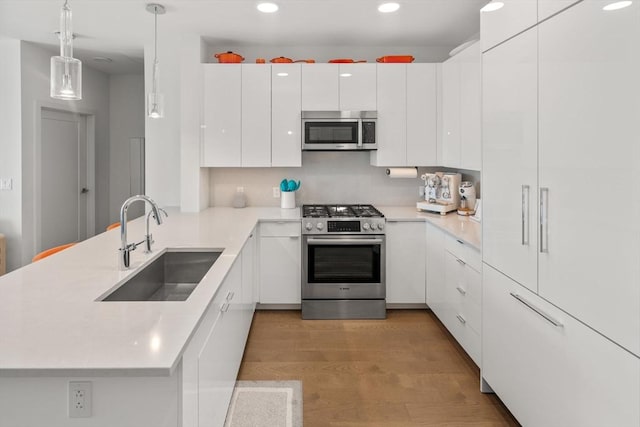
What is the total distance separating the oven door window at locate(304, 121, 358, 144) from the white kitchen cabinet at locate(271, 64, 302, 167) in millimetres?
115

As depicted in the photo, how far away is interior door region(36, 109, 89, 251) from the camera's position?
5293 millimetres

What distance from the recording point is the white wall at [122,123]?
629 centimetres

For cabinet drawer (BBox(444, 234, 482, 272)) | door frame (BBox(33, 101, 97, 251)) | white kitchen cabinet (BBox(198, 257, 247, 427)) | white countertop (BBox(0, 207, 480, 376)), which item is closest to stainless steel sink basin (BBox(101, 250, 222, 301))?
white countertop (BBox(0, 207, 480, 376))

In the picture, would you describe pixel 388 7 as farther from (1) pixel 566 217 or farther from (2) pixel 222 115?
(1) pixel 566 217

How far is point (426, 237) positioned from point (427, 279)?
37cm

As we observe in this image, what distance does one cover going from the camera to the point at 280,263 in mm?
4121

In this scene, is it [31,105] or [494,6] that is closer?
[494,6]

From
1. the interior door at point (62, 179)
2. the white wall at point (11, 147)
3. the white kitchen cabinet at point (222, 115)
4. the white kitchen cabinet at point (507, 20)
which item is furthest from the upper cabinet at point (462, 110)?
the interior door at point (62, 179)

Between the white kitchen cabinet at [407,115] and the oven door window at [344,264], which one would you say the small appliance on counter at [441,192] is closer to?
the white kitchen cabinet at [407,115]

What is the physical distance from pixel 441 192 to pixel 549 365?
2496 millimetres

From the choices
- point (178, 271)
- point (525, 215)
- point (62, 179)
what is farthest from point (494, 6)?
point (62, 179)

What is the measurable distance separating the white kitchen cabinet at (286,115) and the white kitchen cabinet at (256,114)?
0.15 feet

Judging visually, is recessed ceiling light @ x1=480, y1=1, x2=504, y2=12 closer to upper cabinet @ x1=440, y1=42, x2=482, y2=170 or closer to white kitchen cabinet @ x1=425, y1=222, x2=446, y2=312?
upper cabinet @ x1=440, y1=42, x2=482, y2=170

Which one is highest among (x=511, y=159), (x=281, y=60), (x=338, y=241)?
(x=281, y=60)
